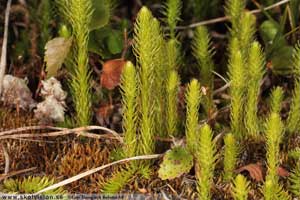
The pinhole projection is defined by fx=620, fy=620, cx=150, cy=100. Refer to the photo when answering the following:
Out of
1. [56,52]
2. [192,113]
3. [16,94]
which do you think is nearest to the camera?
[192,113]

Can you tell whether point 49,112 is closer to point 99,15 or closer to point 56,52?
point 56,52

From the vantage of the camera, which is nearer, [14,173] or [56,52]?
[14,173]

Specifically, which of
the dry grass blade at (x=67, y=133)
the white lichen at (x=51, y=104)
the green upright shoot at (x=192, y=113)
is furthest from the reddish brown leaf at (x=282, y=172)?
the white lichen at (x=51, y=104)

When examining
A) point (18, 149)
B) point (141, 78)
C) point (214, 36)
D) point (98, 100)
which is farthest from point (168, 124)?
point (214, 36)

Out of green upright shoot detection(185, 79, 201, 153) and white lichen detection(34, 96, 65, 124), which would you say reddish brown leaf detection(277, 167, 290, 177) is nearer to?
green upright shoot detection(185, 79, 201, 153)

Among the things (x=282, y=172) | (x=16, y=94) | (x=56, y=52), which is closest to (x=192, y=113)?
(x=282, y=172)

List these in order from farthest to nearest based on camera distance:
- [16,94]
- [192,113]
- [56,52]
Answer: [16,94], [56,52], [192,113]

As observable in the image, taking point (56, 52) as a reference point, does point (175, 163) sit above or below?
below
